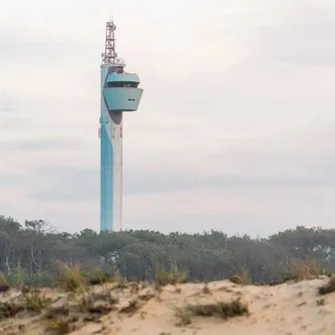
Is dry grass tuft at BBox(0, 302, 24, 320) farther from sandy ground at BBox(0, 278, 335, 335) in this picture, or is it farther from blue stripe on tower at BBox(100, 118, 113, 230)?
blue stripe on tower at BBox(100, 118, 113, 230)

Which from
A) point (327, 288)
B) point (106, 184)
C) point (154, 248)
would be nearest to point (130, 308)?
point (327, 288)

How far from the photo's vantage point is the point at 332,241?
47.6 m

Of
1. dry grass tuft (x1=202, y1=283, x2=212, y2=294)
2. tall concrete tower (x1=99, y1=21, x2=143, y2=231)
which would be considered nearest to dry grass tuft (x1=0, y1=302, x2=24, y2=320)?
dry grass tuft (x1=202, y1=283, x2=212, y2=294)

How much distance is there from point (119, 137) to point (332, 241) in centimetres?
4882

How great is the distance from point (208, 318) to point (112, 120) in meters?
83.2

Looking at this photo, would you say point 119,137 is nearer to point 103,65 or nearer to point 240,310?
point 103,65

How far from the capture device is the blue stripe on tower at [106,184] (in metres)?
91.5

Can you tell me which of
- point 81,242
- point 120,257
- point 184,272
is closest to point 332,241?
point 120,257

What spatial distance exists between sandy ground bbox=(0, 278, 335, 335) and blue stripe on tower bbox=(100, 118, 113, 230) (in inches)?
3092

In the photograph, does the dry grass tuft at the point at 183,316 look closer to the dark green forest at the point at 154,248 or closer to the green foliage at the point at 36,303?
the green foliage at the point at 36,303

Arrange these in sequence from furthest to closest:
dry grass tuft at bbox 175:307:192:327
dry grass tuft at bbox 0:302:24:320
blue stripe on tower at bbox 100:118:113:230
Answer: blue stripe on tower at bbox 100:118:113:230, dry grass tuft at bbox 0:302:24:320, dry grass tuft at bbox 175:307:192:327

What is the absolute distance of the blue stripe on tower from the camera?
3602 inches

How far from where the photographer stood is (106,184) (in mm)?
91625

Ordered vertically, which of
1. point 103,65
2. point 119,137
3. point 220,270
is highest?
point 103,65
